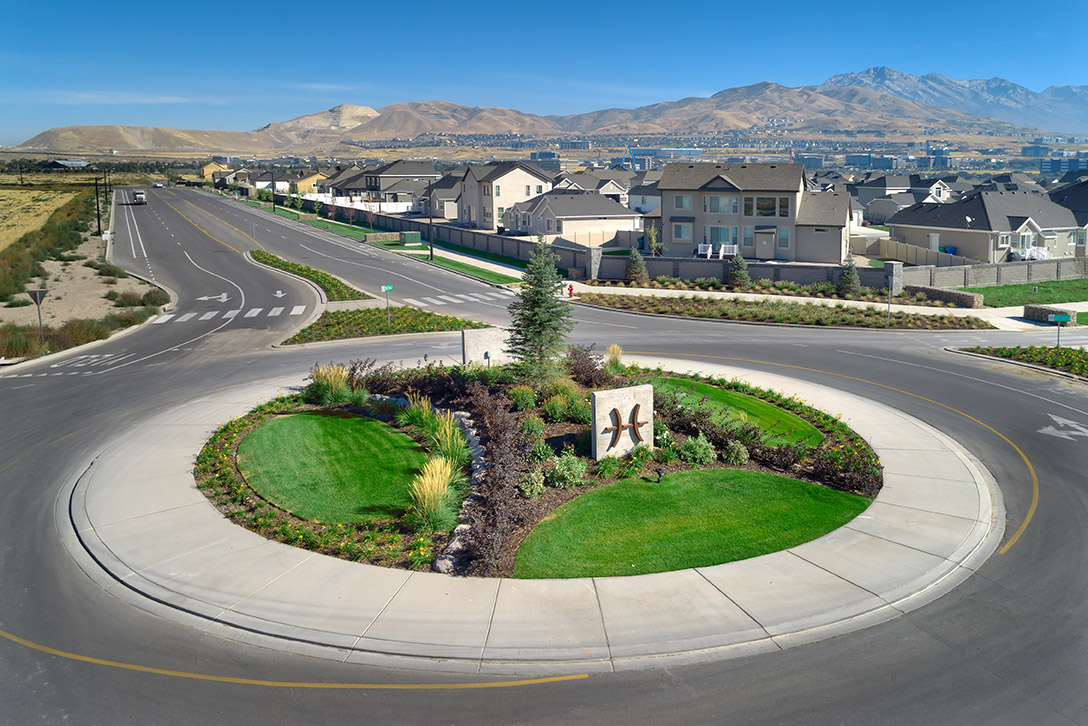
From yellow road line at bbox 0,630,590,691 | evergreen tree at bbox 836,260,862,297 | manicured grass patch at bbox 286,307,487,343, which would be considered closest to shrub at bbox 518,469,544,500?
yellow road line at bbox 0,630,590,691

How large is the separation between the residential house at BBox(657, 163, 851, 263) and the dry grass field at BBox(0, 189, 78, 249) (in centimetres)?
5829

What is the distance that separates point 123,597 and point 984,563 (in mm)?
14622

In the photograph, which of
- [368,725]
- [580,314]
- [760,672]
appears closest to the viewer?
[368,725]

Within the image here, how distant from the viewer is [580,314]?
1651 inches

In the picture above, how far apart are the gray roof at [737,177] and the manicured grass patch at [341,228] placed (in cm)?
3416

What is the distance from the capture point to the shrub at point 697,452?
18000 mm

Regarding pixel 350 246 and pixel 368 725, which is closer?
pixel 368 725

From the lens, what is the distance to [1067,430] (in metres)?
A: 21.1

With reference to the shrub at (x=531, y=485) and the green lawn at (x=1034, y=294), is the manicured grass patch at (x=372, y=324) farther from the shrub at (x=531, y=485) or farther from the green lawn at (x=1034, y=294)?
the green lawn at (x=1034, y=294)

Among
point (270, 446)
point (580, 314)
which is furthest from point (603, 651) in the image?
point (580, 314)

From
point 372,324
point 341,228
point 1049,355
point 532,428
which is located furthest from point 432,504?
point 341,228

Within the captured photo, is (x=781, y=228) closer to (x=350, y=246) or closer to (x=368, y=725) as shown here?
(x=350, y=246)

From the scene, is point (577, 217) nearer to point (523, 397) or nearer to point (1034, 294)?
point (1034, 294)

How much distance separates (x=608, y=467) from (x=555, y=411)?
135 inches
